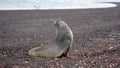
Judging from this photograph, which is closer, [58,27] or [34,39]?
[58,27]

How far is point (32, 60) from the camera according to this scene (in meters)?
7.66

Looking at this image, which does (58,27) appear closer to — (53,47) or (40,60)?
(53,47)

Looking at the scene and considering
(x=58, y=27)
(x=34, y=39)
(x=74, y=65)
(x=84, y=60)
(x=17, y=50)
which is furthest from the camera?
(x=34, y=39)

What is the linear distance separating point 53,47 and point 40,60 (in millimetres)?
574

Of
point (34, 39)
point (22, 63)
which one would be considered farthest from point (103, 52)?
point (34, 39)

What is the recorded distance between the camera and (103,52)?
8.78 metres

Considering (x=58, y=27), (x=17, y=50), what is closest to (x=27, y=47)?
(x=17, y=50)

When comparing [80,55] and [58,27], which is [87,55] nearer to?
[80,55]

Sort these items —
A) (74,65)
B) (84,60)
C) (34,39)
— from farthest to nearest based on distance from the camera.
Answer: (34,39), (84,60), (74,65)

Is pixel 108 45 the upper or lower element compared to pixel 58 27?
lower

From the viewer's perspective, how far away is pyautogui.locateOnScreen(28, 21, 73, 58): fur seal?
8047 millimetres

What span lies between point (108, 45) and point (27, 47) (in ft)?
8.06

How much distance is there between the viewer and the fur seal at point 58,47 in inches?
317

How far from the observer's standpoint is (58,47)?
8125 mm
